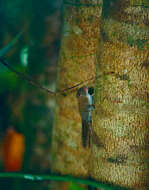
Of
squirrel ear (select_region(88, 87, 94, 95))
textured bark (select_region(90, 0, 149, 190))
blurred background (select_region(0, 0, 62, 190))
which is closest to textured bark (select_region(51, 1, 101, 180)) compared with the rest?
squirrel ear (select_region(88, 87, 94, 95))

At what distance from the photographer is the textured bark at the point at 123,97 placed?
768 mm

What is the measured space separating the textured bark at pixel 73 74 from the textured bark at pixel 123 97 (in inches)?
7.2

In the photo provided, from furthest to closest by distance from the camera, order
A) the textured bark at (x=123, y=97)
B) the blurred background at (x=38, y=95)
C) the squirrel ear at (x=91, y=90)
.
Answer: the blurred background at (x=38, y=95)
the squirrel ear at (x=91, y=90)
the textured bark at (x=123, y=97)

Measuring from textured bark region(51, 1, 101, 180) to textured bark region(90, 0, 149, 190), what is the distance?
0.18 meters

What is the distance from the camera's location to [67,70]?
1.13 metres

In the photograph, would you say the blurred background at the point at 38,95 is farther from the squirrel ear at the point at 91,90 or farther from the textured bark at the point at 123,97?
the textured bark at the point at 123,97

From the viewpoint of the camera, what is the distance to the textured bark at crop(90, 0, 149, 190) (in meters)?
0.77

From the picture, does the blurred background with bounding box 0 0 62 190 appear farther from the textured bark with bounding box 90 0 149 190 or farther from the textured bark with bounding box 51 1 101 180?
the textured bark with bounding box 90 0 149 190

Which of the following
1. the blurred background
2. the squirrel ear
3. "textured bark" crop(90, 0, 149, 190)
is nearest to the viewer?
"textured bark" crop(90, 0, 149, 190)

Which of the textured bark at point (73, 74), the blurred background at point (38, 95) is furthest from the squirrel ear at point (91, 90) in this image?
the blurred background at point (38, 95)

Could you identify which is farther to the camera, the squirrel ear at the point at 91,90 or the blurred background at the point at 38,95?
the blurred background at the point at 38,95

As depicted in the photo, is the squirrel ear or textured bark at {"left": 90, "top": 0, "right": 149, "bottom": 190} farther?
the squirrel ear

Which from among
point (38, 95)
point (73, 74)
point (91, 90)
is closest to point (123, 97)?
point (91, 90)

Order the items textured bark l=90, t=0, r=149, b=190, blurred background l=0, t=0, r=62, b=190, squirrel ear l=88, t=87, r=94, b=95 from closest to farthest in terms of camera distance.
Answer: textured bark l=90, t=0, r=149, b=190
squirrel ear l=88, t=87, r=94, b=95
blurred background l=0, t=0, r=62, b=190
